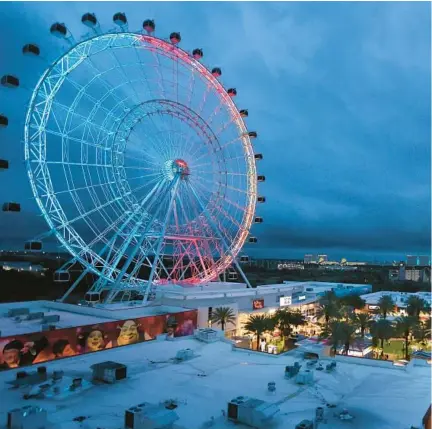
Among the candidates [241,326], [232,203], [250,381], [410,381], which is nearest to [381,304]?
[241,326]

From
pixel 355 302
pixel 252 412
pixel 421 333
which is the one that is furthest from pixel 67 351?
pixel 355 302

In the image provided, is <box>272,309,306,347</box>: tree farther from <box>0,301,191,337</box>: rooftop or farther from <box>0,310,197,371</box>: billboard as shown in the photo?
<box>0,301,191,337</box>: rooftop

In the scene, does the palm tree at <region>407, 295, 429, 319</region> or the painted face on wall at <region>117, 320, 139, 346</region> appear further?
the palm tree at <region>407, 295, 429, 319</region>

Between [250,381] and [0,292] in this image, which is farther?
[0,292]

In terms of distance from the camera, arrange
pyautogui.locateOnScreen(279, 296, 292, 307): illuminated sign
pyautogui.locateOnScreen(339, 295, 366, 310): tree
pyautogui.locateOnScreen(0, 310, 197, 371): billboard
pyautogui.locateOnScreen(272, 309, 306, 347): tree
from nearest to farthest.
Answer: pyautogui.locateOnScreen(0, 310, 197, 371): billboard, pyautogui.locateOnScreen(272, 309, 306, 347): tree, pyautogui.locateOnScreen(279, 296, 292, 307): illuminated sign, pyautogui.locateOnScreen(339, 295, 366, 310): tree

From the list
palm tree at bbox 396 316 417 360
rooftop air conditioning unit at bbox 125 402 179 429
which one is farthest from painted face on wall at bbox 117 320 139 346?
palm tree at bbox 396 316 417 360

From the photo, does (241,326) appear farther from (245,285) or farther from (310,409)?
(310,409)

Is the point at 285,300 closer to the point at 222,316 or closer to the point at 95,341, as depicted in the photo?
the point at 222,316
